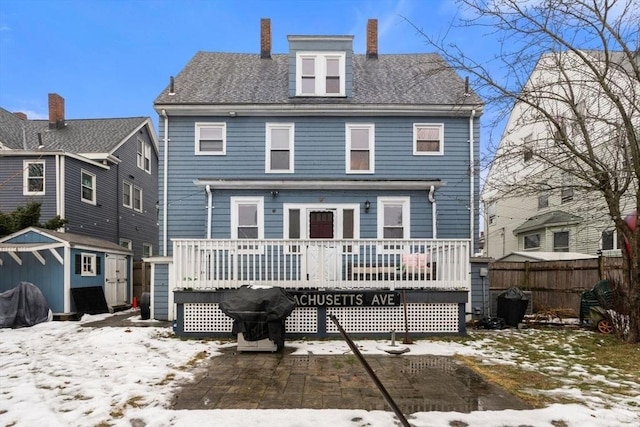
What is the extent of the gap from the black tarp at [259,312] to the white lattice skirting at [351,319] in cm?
116

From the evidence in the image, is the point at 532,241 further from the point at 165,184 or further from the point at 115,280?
the point at 115,280

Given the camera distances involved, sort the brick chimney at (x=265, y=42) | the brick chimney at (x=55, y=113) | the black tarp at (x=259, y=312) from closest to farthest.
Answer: the black tarp at (x=259, y=312), the brick chimney at (x=265, y=42), the brick chimney at (x=55, y=113)

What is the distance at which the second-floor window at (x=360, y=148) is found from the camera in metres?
11.6

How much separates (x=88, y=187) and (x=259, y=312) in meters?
12.5

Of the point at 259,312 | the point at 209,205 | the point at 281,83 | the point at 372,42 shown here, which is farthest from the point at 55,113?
the point at 259,312

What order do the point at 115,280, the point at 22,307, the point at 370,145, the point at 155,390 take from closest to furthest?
the point at 155,390, the point at 22,307, the point at 370,145, the point at 115,280

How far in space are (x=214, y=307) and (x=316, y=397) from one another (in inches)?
158

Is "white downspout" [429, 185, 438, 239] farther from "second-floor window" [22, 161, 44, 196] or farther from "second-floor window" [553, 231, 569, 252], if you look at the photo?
"second-floor window" [22, 161, 44, 196]

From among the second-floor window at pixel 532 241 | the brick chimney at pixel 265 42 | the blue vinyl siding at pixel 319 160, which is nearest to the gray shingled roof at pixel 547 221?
the second-floor window at pixel 532 241

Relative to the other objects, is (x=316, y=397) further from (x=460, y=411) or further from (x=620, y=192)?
(x=620, y=192)

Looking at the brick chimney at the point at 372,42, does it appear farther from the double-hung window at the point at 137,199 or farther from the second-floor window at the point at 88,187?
the double-hung window at the point at 137,199

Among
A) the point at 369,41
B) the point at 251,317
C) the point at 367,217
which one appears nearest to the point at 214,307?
the point at 251,317

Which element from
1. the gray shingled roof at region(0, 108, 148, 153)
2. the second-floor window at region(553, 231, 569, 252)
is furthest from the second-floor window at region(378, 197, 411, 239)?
the gray shingled roof at region(0, 108, 148, 153)

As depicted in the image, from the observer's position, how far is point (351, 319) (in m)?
7.96
